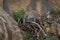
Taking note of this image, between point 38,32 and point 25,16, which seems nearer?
point 38,32

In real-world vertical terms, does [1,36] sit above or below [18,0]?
below

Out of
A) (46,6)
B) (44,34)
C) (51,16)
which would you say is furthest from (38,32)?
(46,6)

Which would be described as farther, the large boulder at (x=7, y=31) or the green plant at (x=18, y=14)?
the green plant at (x=18, y=14)

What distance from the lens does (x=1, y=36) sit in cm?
371

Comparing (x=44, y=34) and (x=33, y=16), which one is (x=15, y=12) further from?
(x=44, y=34)

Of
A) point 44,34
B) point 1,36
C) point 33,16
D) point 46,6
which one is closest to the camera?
point 1,36

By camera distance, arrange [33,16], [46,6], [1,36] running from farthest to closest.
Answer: [46,6] → [33,16] → [1,36]

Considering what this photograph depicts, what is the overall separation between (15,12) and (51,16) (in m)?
0.74

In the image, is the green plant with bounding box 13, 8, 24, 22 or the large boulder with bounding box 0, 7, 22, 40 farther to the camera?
the green plant with bounding box 13, 8, 24, 22

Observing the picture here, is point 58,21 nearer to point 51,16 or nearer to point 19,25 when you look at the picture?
point 51,16

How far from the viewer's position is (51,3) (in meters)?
5.62

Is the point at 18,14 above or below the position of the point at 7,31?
above

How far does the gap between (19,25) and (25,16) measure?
323 mm

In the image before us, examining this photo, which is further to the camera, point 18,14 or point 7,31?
point 18,14
